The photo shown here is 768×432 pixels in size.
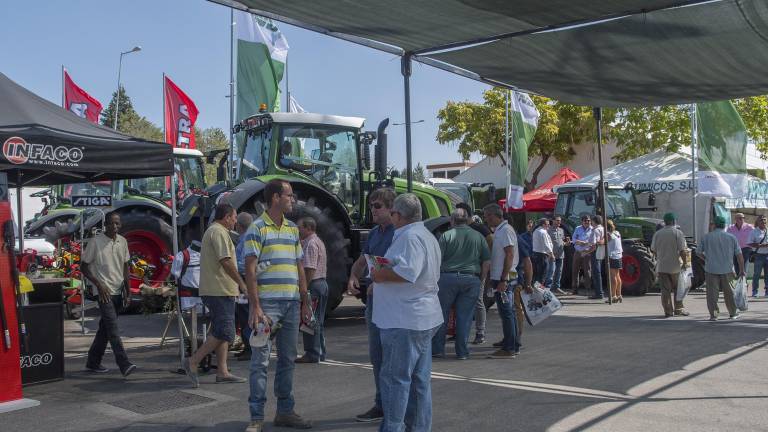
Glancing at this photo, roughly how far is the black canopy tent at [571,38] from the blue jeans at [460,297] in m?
2.08

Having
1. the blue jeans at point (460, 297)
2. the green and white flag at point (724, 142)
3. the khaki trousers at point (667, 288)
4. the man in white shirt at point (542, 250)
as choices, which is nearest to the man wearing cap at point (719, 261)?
the khaki trousers at point (667, 288)

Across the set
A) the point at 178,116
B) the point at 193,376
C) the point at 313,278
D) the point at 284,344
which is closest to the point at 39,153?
the point at 193,376

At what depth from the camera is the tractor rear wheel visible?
1555cm

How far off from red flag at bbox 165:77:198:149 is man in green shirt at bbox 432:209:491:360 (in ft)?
20.4

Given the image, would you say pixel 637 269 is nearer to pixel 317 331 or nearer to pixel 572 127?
pixel 317 331

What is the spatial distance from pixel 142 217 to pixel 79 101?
303 inches

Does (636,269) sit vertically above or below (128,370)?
above

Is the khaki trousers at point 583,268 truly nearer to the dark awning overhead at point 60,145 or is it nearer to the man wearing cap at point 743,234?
the man wearing cap at point 743,234

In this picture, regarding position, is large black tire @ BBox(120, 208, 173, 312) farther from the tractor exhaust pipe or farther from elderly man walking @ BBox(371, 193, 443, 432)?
elderly man walking @ BBox(371, 193, 443, 432)

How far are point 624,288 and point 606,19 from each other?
8766 mm

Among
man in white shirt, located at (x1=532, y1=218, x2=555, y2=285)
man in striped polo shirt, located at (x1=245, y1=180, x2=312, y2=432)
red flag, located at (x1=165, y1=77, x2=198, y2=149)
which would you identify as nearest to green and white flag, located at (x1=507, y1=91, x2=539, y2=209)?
man in white shirt, located at (x1=532, y1=218, x2=555, y2=285)

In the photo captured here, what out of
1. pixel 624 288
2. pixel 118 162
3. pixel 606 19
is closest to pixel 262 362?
pixel 118 162

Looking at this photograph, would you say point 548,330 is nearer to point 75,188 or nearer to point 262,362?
point 262,362

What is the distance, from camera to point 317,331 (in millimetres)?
7805
